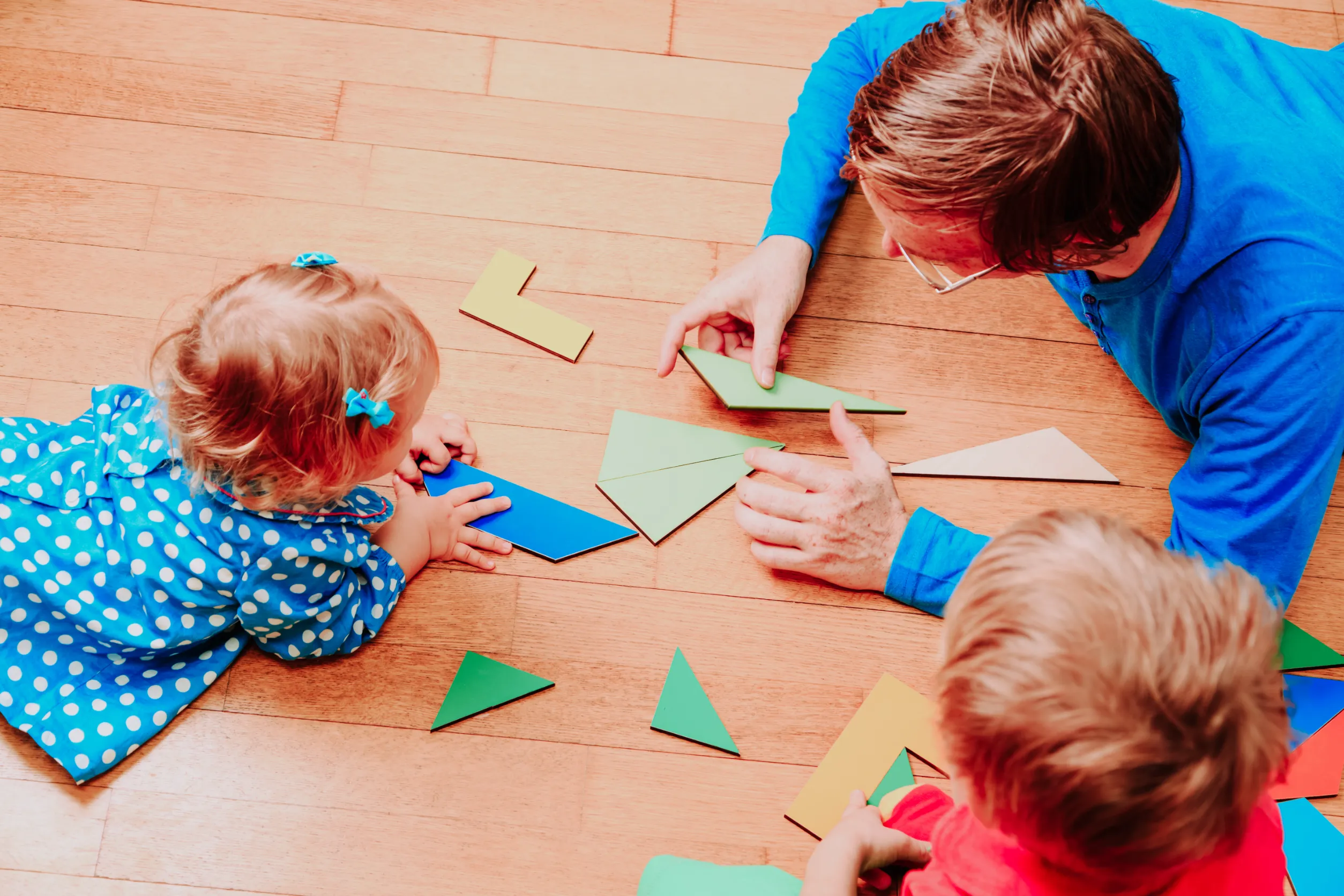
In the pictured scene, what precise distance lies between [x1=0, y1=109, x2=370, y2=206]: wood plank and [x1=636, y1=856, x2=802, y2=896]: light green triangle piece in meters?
1.21

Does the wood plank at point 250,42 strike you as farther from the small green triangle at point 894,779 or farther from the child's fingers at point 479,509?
the small green triangle at point 894,779

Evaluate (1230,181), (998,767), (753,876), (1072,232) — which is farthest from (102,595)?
(1230,181)

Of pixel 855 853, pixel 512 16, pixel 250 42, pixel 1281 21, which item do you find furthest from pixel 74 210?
pixel 1281 21

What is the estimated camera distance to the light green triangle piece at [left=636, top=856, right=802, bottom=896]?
128cm

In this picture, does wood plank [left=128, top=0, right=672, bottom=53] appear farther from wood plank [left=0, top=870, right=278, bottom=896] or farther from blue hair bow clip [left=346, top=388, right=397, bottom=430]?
wood plank [left=0, top=870, right=278, bottom=896]

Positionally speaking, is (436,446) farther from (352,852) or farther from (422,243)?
(352,852)

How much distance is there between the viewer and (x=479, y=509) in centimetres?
148

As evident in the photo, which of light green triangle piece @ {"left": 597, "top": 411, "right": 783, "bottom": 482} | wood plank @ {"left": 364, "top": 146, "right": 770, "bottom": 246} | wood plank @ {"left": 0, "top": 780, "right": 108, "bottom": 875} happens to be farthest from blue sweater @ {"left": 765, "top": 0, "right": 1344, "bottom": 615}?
wood plank @ {"left": 0, "top": 780, "right": 108, "bottom": 875}

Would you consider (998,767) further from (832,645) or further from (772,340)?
(772,340)

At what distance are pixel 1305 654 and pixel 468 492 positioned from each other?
Result: 4.38 ft

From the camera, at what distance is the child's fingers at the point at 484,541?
4.83ft

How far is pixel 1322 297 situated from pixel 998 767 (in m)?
0.70

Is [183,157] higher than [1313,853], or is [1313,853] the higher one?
[183,157]

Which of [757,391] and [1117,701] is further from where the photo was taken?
[757,391]
